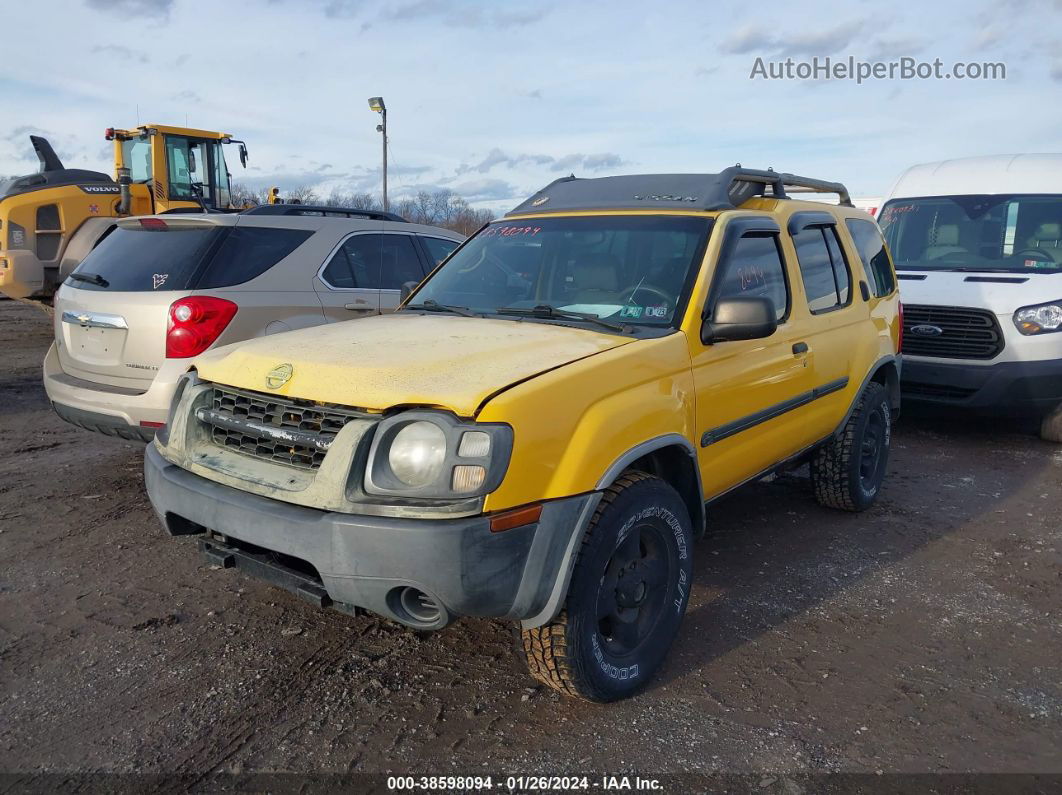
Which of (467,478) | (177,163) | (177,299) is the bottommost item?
(467,478)

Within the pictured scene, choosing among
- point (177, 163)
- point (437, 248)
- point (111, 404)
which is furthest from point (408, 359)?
point (177, 163)

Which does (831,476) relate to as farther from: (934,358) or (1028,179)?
(1028,179)

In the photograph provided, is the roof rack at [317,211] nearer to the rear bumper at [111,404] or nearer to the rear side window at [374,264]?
the rear side window at [374,264]

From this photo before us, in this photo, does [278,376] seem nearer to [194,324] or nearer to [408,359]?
[408,359]

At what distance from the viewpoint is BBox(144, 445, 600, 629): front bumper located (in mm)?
2574

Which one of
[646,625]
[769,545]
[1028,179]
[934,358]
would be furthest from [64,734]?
[1028,179]

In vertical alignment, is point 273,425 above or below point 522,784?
above

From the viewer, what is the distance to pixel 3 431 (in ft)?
23.0

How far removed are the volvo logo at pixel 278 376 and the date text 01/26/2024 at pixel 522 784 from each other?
4.57 feet

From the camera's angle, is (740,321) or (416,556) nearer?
(416,556)

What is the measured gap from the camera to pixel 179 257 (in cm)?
527

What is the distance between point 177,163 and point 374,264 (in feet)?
31.8

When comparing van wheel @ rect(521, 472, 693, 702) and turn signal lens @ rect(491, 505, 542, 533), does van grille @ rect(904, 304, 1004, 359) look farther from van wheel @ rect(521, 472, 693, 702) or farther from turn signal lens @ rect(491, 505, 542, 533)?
turn signal lens @ rect(491, 505, 542, 533)

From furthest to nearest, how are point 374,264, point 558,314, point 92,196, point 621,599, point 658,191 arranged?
point 92,196, point 374,264, point 658,191, point 558,314, point 621,599
